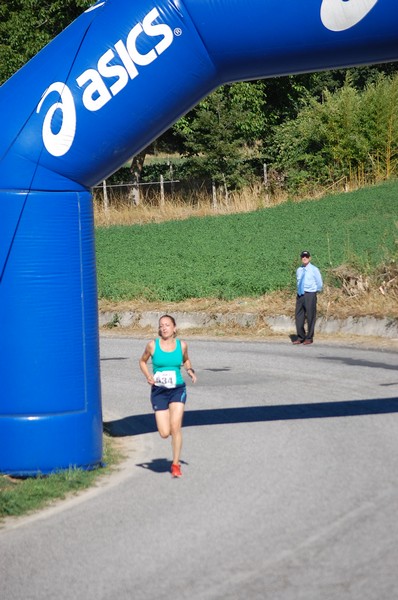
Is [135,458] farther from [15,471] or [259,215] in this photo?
[259,215]

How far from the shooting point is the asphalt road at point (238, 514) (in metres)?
7.11

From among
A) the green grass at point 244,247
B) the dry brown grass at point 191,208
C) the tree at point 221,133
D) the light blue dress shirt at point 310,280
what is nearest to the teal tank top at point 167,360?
the light blue dress shirt at point 310,280

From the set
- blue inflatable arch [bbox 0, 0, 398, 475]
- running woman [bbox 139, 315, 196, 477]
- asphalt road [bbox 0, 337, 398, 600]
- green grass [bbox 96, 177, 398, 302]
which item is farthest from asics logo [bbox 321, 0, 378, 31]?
green grass [bbox 96, 177, 398, 302]

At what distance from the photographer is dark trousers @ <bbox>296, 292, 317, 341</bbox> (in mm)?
19922

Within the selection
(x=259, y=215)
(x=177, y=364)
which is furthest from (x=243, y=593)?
(x=259, y=215)

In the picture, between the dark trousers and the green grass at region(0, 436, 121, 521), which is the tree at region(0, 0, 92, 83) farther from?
the green grass at region(0, 436, 121, 521)

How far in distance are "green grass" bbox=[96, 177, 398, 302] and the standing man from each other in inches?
89.6

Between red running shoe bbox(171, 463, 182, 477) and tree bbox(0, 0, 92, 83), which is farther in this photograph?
tree bbox(0, 0, 92, 83)

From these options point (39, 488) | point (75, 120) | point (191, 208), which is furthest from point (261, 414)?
point (191, 208)

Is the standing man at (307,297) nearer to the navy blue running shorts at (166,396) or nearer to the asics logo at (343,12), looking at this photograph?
the navy blue running shorts at (166,396)

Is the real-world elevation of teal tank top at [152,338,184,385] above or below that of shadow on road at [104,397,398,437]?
above

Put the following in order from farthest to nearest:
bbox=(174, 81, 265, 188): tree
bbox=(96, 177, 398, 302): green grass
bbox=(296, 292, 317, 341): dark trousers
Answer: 1. bbox=(174, 81, 265, 188): tree
2. bbox=(96, 177, 398, 302): green grass
3. bbox=(296, 292, 317, 341): dark trousers

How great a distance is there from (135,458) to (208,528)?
2866mm

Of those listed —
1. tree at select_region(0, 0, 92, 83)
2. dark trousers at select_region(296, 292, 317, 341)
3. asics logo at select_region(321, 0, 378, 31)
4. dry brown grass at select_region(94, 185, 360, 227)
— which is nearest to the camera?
asics logo at select_region(321, 0, 378, 31)
